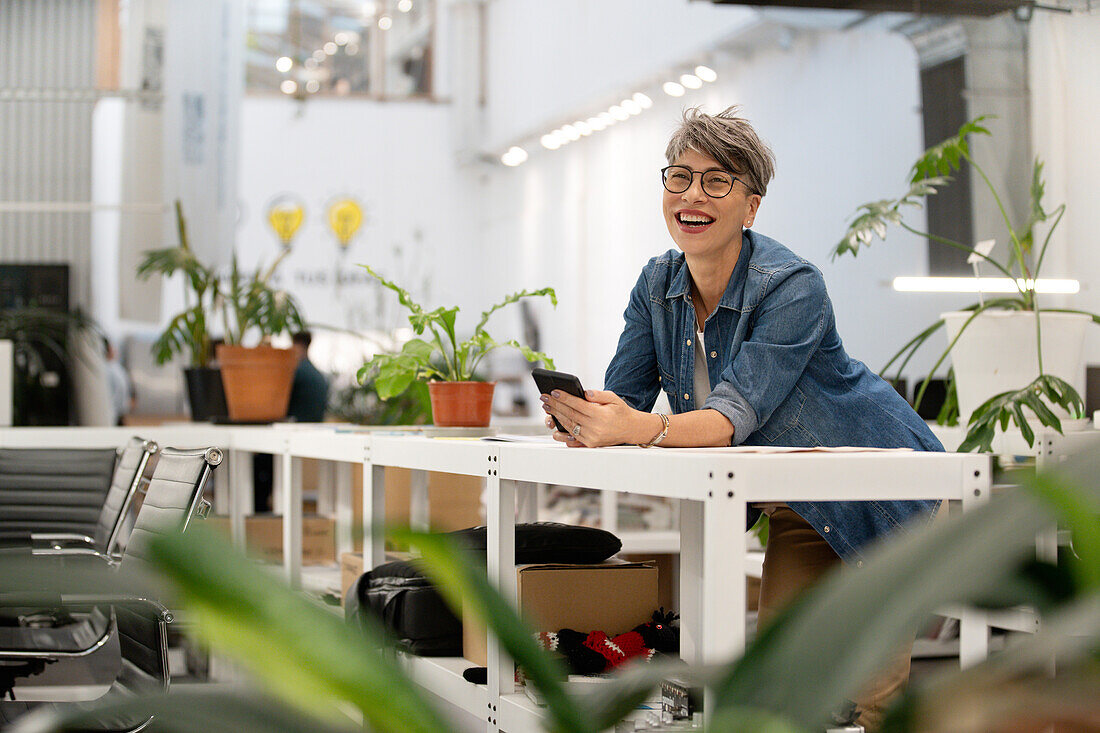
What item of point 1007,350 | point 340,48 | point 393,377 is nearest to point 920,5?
point 1007,350

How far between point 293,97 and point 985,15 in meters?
8.76

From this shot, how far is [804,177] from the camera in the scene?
22.5 feet

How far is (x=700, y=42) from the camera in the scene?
305 inches

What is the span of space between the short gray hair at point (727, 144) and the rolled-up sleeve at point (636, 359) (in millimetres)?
240

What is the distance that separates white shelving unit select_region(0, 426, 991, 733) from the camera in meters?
1.26

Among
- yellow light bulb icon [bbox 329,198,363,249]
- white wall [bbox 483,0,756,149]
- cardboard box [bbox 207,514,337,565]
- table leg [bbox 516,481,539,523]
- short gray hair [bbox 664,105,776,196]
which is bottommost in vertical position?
cardboard box [bbox 207,514,337,565]

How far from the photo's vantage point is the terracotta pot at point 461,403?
2584 mm

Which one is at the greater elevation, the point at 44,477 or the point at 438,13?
the point at 438,13

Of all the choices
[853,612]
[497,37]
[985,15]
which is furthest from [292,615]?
[497,37]

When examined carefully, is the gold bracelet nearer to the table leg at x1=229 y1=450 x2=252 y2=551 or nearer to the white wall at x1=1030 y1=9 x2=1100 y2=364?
the table leg at x1=229 y1=450 x2=252 y2=551

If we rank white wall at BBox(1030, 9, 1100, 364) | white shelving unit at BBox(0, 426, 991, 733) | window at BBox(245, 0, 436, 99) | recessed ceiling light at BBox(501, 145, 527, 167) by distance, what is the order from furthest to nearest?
window at BBox(245, 0, 436, 99) → recessed ceiling light at BBox(501, 145, 527, 167) → white wall at BBox(1030, 9, 1100, 364) → white shelving unit at BBox(0, 426, 991, 733)

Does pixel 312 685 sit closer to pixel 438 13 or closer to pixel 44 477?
pixel 44 477

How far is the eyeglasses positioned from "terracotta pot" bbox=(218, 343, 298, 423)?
7.68 feet

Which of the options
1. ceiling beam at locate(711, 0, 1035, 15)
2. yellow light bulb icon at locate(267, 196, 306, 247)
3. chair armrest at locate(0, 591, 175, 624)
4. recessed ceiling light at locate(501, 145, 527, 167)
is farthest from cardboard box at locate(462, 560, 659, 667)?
recessed ceiling light at locate(501, 145, 527, 167)
